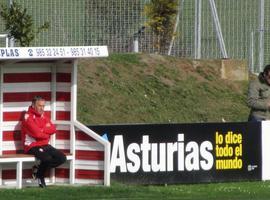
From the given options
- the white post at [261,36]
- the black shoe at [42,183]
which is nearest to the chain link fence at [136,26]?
the white post at [261,36]

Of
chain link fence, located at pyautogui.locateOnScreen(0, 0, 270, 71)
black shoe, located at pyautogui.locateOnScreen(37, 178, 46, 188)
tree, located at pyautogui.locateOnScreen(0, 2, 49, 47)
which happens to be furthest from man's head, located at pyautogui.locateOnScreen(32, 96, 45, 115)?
chain link fence, located at pyautogui.locateOnScreen(0, 0, 270, 71)

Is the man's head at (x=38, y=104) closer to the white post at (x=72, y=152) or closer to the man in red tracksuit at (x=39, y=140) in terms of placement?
the man in red tracksuit at (x=39, y=140)

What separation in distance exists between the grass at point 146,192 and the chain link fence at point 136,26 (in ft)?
25.9

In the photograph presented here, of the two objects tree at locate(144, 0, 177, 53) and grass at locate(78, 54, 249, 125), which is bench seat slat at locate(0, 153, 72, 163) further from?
tree at locate(144, 0, 177, 53)

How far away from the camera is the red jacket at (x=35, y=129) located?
66.8ft

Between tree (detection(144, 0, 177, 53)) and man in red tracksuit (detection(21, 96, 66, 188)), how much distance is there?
35.5 ft

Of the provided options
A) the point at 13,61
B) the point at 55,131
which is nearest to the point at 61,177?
the point at 55,131

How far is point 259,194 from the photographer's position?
2064 cm

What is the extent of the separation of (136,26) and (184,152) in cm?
968

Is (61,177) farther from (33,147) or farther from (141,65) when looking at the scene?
(141,65)

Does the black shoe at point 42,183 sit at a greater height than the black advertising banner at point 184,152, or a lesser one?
lesser

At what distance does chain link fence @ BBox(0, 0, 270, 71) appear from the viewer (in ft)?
97.5

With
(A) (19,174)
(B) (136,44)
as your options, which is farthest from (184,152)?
(B) (136,44)

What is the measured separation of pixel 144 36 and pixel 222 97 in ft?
7.92
